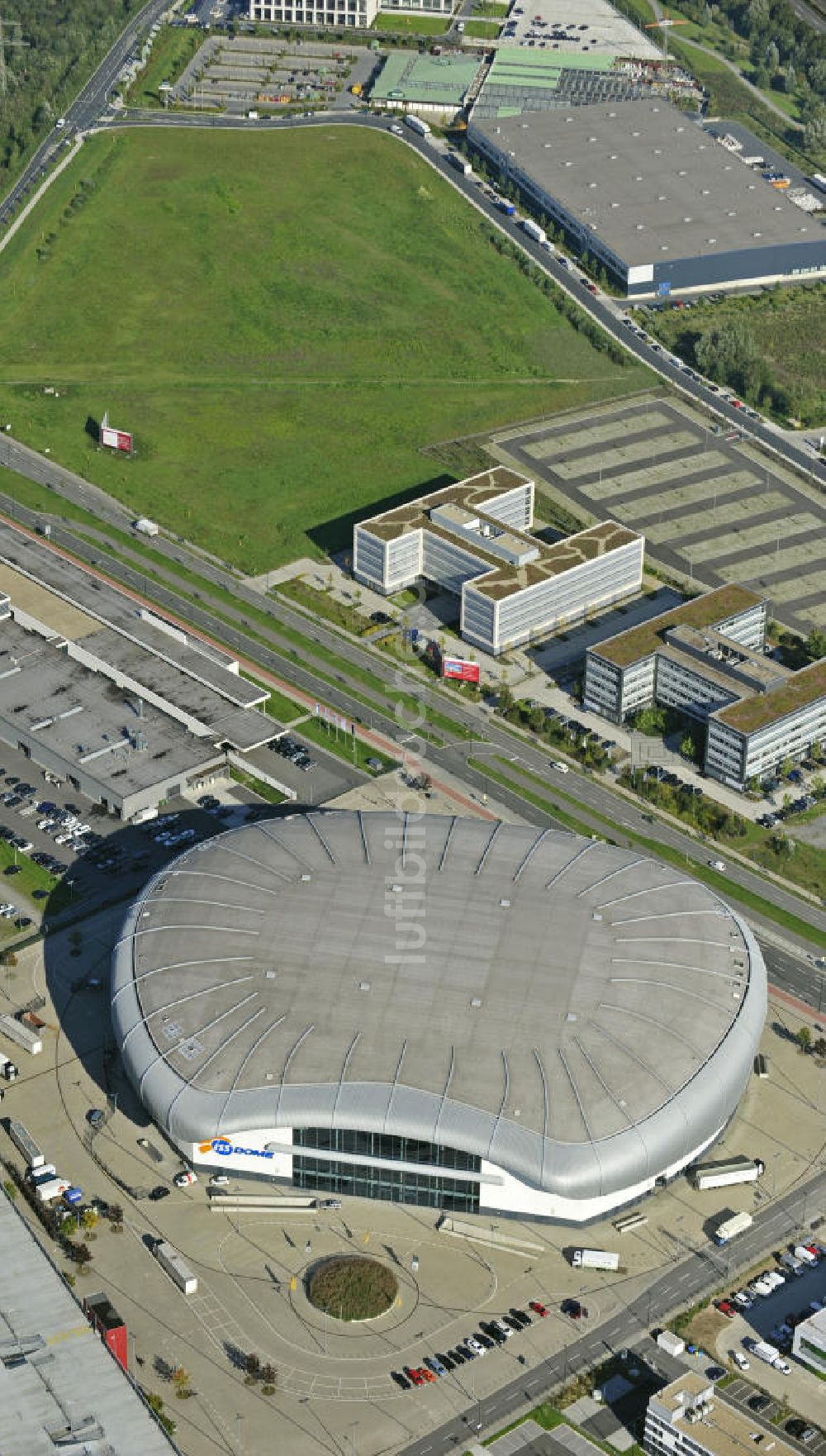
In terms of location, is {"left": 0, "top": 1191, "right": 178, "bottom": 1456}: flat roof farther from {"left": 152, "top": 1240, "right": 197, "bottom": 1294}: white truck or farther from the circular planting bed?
the circular planting bed

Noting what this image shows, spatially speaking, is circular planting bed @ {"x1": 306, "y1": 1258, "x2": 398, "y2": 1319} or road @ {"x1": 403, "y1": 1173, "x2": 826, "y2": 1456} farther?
circular planting bed @ {"x1": 306, "y1": 1258, "x2": 398, "y2": 1319}

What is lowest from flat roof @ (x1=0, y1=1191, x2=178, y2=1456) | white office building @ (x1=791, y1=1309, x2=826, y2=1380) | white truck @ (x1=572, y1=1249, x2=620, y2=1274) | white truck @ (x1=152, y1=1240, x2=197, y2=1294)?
white truck @ (x1=152, y1=1240, x2=197, y2=1294)

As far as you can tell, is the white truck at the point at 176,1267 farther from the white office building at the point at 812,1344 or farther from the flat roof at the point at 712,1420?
the white office building at the point at 812,1344

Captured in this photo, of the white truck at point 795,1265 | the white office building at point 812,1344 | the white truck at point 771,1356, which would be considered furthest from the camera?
the white truck at point 795,1265

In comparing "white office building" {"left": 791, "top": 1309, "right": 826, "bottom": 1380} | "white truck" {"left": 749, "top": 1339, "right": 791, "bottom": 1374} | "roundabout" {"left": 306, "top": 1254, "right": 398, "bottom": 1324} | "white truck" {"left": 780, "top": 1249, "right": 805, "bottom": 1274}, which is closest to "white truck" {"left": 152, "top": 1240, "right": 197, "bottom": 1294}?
"roundabout" {"left": 306, "top": 1254, "right": 398, "bottom": 1324}

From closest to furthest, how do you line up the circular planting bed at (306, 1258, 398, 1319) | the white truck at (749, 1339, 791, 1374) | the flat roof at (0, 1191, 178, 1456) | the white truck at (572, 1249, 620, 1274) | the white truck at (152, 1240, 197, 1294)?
the flat roof at (0, 1191, 178, 1456) < the white truck at (749, 1339, 791, 1374) < the circular planting bed at (306, 1258, 398, 1319) < the white truck at (152, 1240, 197, 1294) < the white truck at (572, 1249, 620, 1274)

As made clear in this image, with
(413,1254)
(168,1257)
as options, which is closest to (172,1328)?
(168,1257)

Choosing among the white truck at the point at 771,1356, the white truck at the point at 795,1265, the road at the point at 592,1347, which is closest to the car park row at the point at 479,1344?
the road at the point at 592,1347
